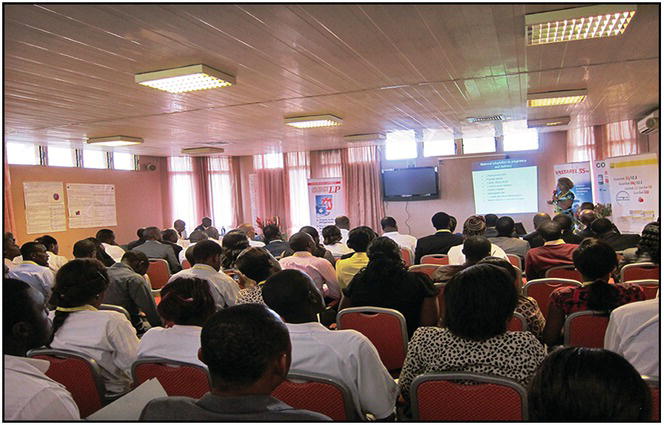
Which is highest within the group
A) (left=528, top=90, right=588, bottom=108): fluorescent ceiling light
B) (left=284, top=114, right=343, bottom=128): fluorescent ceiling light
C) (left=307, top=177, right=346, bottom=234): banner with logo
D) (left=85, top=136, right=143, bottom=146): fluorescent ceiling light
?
(left=85, top=136, right=143, bottom=146): fluorescent ceiling light

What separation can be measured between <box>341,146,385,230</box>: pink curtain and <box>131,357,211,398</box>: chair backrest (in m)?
8.89

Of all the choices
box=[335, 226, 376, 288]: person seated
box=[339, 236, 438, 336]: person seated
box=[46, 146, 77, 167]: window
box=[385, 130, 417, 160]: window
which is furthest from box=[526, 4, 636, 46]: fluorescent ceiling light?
box=[46, 146, 77, 167]: window

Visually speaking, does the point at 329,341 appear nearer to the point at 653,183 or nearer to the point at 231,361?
the point at 231,361

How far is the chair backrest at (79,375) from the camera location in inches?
81.1

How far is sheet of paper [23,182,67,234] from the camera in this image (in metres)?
8.05

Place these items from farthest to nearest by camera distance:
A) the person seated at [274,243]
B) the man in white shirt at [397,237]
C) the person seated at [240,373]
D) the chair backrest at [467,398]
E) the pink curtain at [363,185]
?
the pink curtain at [363,185]
the man in white shirt at [397,237]
the person seated at [274,243]
the chair backrest at [467,398]
the person seated at [240,373]

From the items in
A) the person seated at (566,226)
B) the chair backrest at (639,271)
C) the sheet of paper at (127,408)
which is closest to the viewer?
the sheet of paper at (127,408)

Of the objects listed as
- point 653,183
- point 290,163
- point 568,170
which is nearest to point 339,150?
point 290,163

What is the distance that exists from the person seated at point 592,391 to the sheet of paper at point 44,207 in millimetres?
8926

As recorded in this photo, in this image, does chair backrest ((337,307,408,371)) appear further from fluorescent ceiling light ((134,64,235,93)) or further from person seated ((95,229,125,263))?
person seated ((95,229,125,263))

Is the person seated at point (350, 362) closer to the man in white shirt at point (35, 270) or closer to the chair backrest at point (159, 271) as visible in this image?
the man in white shirt at point (35, 270)

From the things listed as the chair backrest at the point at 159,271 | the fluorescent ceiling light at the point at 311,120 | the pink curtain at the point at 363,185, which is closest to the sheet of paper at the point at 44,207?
the chair backrest at the point at 159,271

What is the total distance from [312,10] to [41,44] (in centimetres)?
186

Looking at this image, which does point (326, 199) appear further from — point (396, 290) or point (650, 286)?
point (650, 286)
